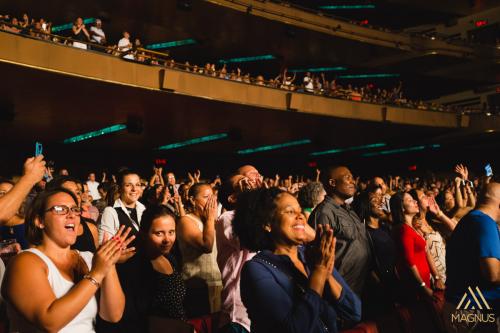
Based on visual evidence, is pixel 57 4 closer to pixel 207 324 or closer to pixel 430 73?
pixel 207 324

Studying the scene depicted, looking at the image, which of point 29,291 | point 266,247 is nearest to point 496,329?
point 266,247

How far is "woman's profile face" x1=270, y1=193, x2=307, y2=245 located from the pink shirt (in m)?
0.50

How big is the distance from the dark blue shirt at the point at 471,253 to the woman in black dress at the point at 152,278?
1.67m

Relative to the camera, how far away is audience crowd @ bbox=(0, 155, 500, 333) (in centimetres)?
178

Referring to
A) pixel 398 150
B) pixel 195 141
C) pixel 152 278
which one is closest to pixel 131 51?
pixel 195 141

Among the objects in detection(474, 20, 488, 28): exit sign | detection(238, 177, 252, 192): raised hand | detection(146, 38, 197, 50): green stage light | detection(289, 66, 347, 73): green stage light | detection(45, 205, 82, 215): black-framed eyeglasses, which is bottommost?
detection(45, 205, 82, 215): black-framed eyeglasses

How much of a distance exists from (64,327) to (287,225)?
3.28 feet

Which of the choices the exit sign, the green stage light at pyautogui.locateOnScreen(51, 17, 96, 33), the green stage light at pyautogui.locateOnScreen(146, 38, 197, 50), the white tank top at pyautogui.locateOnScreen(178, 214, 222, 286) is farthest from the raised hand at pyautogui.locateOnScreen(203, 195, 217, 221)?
the exit sign

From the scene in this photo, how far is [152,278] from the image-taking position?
248 centimetres

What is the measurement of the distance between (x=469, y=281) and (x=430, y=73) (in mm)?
19045

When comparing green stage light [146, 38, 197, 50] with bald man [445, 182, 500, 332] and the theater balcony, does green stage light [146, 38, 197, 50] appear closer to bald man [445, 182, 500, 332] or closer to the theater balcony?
the theater balcony

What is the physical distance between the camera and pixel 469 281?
2771 mm

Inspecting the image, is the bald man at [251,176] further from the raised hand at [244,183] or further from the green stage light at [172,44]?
the green stage light at [172,44]

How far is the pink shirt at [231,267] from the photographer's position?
234 centimetres
